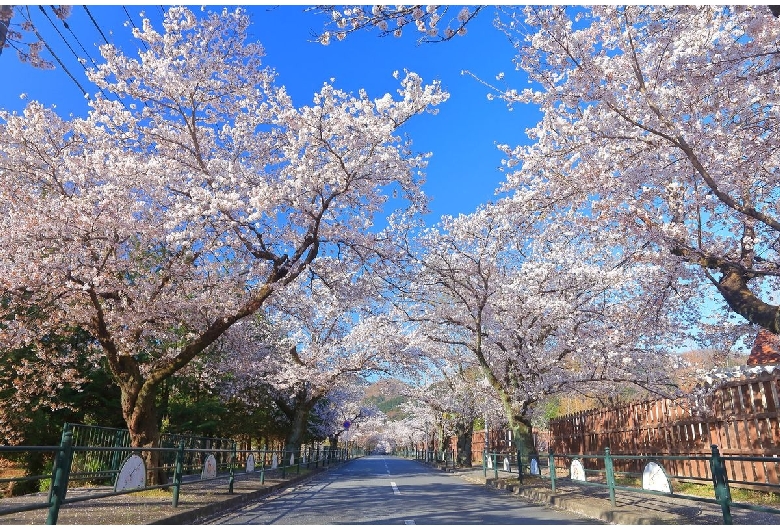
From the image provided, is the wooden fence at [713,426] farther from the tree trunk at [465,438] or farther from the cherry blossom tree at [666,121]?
the tree trunk at [465,438]

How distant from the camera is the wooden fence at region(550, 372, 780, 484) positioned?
29.4ft

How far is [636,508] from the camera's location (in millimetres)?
8367

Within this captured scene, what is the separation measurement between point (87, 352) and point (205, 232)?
805 cm

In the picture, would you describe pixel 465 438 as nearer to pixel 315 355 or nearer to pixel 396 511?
pixel 315 355

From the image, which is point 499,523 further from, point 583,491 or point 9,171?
point 9,171

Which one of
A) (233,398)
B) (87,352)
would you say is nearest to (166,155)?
(87,352)

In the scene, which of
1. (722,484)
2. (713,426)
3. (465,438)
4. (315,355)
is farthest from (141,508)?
(465,438)

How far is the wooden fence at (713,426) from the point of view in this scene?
8.97m

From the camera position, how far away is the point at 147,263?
12164mm

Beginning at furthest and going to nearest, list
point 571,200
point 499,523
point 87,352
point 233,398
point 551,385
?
1. point 233,398
2. point 87,352
3. point 551,385
4. point 571,200
5. point 499,523

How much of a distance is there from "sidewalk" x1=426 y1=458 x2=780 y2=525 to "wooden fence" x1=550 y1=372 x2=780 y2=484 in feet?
4.40

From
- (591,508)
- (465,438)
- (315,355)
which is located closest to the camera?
(591,508)

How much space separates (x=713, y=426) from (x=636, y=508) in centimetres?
355

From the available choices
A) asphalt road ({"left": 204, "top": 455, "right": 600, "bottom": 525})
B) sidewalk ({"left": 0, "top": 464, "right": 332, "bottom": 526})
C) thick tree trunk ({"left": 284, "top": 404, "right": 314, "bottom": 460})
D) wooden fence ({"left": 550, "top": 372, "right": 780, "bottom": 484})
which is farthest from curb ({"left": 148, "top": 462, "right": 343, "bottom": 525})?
wooden fence ({"left": 550, "top": 372, "right": 780, "bottom": 484})
